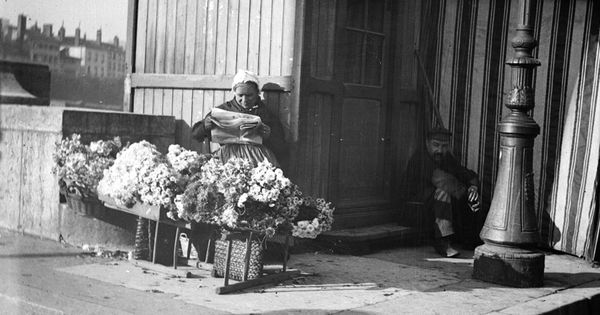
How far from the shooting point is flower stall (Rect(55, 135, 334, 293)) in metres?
5.45

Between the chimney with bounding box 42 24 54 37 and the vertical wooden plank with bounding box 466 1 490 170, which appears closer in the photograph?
the vertical wooden plank with bounding box 466 1 490 170

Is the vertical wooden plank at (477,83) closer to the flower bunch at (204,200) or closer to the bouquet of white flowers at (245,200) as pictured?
the bouquet of white flowers at (245,200)

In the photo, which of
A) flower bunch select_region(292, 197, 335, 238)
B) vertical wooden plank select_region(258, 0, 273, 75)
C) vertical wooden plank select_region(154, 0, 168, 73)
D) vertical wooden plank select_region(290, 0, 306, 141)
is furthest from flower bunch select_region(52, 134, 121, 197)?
flower bunch select_region(292, 197, 335, 238)

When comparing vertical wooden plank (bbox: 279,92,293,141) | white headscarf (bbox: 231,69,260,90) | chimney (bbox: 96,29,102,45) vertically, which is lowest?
vertical wooden plank (bbox: 279,92,293,141)

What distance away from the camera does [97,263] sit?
612 cm

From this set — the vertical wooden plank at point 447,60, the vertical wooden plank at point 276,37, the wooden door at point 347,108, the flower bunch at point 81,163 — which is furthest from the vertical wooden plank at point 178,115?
the vertical wooden plank at point 447,60

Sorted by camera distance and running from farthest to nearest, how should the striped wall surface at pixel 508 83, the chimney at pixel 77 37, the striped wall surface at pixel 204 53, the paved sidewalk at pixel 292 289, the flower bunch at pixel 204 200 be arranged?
the chimney at pixel 77 37
the striped wall surface at pixel 508 83
the striped wall surface at pixel 204 53
the flower bunch at pixel 204 200
the paved sidewalk at pixel 292 289

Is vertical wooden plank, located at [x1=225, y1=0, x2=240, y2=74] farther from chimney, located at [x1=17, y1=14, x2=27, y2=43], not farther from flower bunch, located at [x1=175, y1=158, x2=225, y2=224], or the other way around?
chimney, located at [x1=17, y1=14, x2=27, y2=43]

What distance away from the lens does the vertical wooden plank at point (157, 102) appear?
7867 mm

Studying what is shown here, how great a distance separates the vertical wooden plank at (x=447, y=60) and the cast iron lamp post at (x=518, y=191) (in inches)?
73.1

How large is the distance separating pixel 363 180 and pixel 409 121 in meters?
0.98

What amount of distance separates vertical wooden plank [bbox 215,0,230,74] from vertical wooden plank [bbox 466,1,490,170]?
8.78 feet

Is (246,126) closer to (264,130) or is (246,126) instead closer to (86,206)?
(264,130)

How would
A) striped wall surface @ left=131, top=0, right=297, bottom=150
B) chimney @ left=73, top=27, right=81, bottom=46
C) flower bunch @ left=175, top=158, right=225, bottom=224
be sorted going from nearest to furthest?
flower bunch @ left=175, top=158, right=225, bottom=224, striped wall surface @ left=131, top=0, right=297, bottom=150, chimney @ left=73, top=27, right=81, bottom=46
